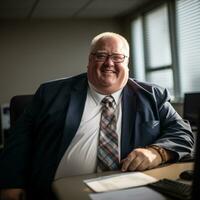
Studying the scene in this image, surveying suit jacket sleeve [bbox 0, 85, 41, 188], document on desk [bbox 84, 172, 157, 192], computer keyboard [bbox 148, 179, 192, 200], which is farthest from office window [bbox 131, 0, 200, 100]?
computer keyboard [bbox 148, 179, 192, 200]

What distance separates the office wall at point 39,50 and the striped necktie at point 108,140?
366cm

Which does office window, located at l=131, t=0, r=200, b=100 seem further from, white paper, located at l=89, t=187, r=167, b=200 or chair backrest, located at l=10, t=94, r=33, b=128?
white paper, located at l=89, t=187, r=167, b=200

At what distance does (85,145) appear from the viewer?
59.7 inches

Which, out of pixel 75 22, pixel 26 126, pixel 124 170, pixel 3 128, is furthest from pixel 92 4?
pixel 124 170

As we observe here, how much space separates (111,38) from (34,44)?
12.0 ft

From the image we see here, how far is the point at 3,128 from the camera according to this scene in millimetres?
4172

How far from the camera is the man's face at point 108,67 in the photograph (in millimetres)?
1688

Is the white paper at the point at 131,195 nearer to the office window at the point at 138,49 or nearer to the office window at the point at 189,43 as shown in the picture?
the office window at the point at 189,43

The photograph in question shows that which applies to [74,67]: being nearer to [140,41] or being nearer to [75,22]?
[75,22]

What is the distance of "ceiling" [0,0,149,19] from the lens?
4172 millimetres

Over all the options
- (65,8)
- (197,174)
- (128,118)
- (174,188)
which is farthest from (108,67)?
(65,8)

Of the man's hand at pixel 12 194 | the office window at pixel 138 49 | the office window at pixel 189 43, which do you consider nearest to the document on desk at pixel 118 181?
the man's hand at pixel 12 194

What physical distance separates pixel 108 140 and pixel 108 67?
0.41 m

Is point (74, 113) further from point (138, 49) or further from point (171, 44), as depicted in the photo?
point (138, 49)
